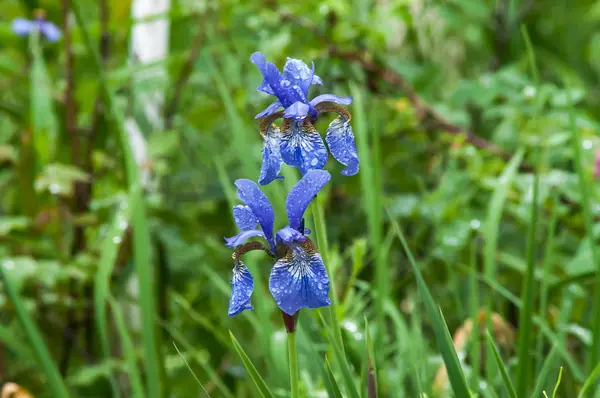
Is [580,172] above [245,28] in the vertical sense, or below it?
below

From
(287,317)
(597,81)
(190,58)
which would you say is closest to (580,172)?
(287,317)

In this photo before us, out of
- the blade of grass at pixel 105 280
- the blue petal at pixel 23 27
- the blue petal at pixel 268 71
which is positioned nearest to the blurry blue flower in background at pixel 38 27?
the blue petal at pixel 23 27

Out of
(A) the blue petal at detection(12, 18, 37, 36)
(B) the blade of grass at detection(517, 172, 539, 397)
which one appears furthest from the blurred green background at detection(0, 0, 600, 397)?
(B) the blade of grass at detection(517, 172, 539, 397)

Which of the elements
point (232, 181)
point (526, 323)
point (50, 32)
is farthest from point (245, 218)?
point (50, 32)

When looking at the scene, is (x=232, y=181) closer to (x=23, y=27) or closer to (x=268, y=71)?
(x=23, y=27)

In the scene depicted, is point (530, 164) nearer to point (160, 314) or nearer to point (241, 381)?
point (241, 381)

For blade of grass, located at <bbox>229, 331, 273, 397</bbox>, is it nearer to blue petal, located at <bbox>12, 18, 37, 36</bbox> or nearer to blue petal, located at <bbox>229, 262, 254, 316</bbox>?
blue petal, located at <bbox>229, 262, 254, 316</bbox>

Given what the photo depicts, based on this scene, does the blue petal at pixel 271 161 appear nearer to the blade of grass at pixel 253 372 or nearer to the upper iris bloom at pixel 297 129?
the upper iris bloom at pixel 297 129
